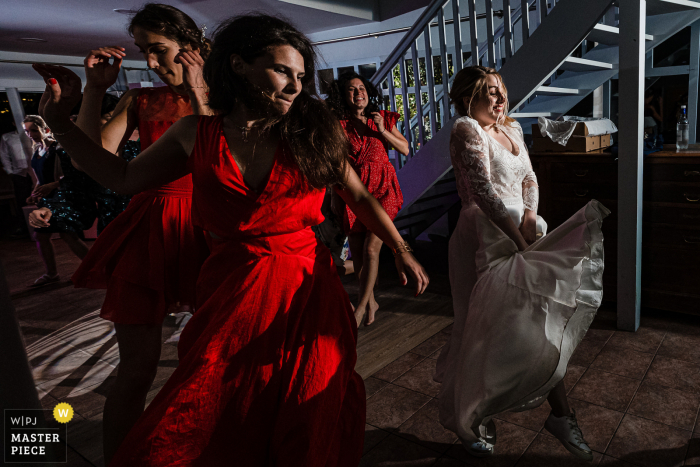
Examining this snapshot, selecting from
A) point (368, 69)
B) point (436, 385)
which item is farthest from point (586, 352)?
point (368, 69)

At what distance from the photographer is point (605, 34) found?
3.42 meters

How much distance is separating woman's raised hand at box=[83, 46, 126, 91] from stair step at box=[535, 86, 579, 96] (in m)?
2.99

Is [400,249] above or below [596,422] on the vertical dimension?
above

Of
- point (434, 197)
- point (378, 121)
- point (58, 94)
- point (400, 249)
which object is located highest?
point (58, 94)

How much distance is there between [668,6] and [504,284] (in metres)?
2.78

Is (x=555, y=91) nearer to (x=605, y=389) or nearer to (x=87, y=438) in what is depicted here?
(x=605, y=389)

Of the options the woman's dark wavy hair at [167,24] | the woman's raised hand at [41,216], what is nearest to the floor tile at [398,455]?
the woman's dark wavy hair at [167,24]

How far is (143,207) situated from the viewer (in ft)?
5.80

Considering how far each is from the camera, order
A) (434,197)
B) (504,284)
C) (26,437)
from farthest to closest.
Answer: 1. (434,197)
2. (504,284)
3. (26,437)

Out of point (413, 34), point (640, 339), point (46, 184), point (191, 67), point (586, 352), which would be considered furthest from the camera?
point (46, 184)

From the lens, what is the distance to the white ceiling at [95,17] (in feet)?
18.1

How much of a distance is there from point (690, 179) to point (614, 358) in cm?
125

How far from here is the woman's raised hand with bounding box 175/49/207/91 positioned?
155 centimetres

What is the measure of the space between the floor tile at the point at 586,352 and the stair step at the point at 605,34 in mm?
1935
